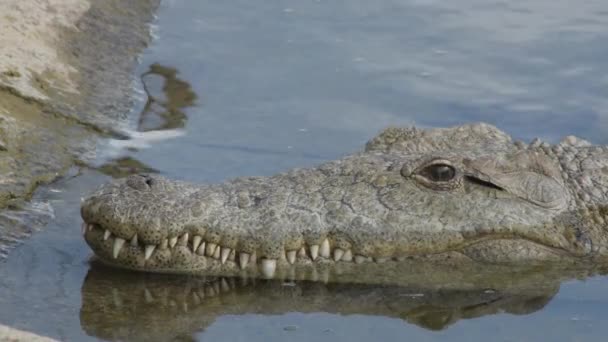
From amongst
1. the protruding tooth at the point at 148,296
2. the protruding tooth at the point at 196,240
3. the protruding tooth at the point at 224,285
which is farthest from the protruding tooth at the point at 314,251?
the protruding tooth at the point at 148,296

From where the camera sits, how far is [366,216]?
6965 millimetres

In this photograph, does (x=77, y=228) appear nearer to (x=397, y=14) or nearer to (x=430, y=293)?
(x=430, y=293)

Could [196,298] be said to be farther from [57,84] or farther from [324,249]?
[57,84]

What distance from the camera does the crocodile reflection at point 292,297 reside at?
21.4ft

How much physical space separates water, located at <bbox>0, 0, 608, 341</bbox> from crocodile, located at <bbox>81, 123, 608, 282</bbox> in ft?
0.59

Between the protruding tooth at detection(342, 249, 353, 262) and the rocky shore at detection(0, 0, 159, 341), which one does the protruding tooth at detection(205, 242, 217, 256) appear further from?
the rocky shore at detection(0, 0, 159, 341)

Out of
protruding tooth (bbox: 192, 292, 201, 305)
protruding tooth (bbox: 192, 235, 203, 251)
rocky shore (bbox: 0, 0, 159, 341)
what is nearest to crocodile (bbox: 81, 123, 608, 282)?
protruding tooth (bbox: 192, 235, 203, 251)

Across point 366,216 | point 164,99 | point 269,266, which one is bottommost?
point 164,99

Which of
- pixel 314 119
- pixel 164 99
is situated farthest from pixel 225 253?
pixel 164 99

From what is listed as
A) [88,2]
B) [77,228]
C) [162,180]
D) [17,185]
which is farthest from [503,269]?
[88,2]

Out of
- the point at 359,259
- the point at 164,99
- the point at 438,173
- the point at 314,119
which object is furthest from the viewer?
the point at 164,99

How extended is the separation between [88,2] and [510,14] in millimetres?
4208

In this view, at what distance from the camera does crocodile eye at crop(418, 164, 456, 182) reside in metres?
7.13

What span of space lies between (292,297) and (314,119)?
3.49 meters
